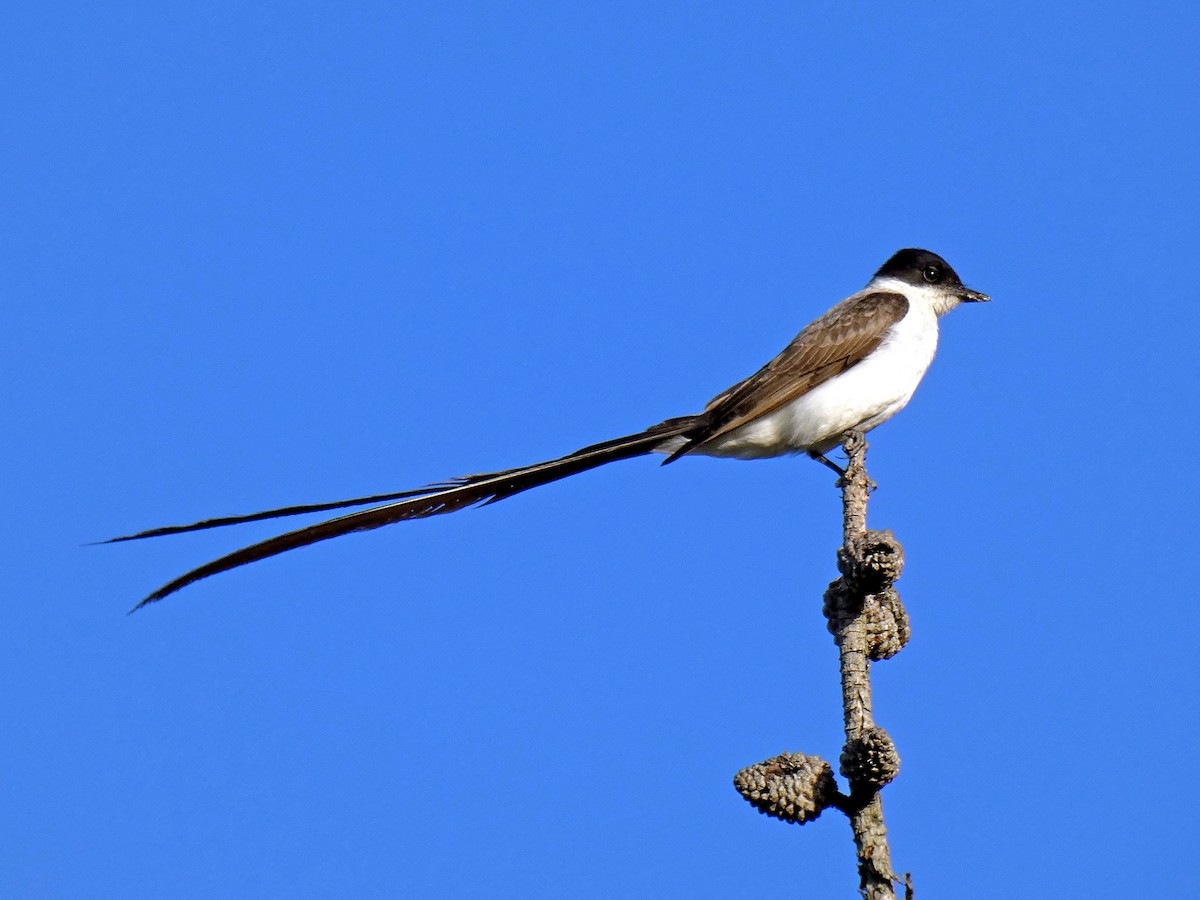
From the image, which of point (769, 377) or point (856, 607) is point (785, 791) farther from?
point (769, 377)

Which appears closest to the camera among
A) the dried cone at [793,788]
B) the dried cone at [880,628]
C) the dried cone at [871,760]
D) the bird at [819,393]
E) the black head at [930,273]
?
the dried cone at [871,760]

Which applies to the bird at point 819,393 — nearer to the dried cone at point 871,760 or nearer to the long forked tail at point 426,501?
the long forked tail at point 426,501

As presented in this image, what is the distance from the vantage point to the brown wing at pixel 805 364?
6285mm

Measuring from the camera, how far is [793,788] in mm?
3055

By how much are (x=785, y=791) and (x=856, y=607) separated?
22.5 inches

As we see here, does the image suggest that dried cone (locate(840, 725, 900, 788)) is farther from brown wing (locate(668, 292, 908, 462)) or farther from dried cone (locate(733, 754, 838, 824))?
brown wing (locate(668, 292, 908, 462))

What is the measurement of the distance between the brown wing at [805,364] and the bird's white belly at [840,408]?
0.05m

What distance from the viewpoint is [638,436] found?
5.93 metres

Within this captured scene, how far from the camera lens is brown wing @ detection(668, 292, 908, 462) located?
6.29 metres

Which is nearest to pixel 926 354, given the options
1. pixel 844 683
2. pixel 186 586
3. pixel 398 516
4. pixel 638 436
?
pixel 638 436

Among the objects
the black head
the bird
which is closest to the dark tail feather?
the bird

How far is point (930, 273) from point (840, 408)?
1.59 m

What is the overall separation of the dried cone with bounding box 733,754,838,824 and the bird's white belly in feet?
10.8

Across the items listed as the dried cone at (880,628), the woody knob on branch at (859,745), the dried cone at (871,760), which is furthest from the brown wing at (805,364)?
the dried cone at (871,760)
